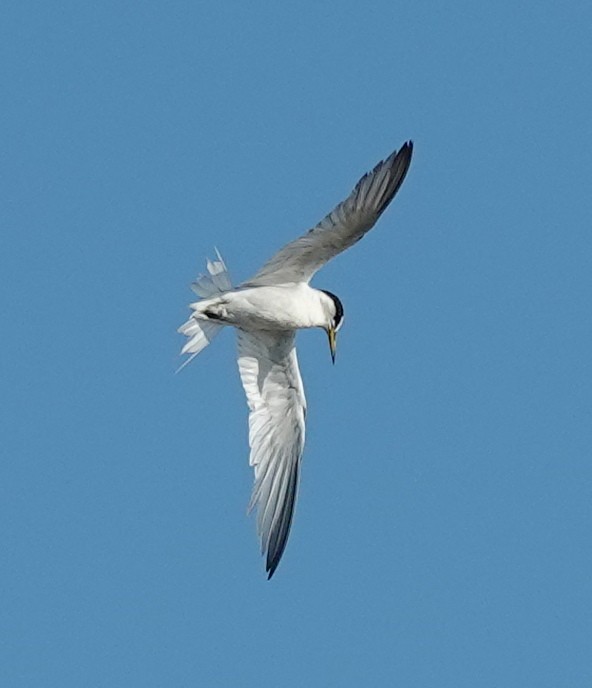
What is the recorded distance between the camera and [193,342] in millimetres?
14820

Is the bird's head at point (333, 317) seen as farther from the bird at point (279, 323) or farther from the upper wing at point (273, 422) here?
the upper wing at point (273, 422)

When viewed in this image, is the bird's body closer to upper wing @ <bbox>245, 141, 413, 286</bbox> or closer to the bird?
the bird

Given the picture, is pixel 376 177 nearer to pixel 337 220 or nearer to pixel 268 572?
pixel 337 220

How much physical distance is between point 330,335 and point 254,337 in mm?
726

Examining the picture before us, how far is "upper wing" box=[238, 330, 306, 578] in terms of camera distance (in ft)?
49.6

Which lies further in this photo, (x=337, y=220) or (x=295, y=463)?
(x=295, y=463)

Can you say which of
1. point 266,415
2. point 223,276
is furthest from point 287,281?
point 266,415

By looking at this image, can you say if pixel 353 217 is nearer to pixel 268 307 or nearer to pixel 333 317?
pixel 268 307

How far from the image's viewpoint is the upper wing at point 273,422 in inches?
595

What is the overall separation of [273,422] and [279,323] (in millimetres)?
1385

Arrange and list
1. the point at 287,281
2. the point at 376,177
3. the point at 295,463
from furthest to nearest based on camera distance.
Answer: the point at 295,463
the point at 287,281
the point at 376,177

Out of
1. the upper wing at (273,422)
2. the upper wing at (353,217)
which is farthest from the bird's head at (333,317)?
the upper wing at (353,217)

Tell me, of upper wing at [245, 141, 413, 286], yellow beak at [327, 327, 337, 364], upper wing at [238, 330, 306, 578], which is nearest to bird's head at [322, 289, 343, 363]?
yellow beak at [327, 327, 337, 364]

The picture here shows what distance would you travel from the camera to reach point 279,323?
1455cm
